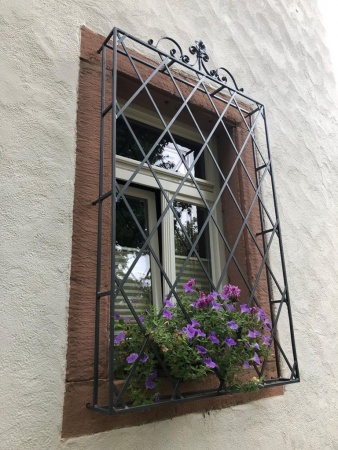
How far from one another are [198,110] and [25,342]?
1.63 metres

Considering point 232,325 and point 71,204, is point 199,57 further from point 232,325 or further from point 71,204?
point 232,325

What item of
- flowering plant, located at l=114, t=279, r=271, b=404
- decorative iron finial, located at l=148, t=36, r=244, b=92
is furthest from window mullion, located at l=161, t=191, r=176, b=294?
decorative iron finial, located at l=148, t=36, r=244, b=92

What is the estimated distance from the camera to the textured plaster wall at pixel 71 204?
150cm

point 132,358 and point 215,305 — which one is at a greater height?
point 215,305

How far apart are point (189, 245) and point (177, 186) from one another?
34 centimetres

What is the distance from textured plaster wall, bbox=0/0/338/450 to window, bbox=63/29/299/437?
0.21ft

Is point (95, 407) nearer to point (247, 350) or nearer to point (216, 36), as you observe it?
point (247, 350)

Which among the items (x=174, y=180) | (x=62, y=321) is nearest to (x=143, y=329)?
(x=62, y=321)

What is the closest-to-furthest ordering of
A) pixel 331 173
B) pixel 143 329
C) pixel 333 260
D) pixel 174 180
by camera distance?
pixel 143 329 < pixel 174 180 < pixel 333 260 < pixel 331 173

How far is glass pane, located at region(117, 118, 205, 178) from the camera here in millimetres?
2270

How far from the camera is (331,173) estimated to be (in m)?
3.45

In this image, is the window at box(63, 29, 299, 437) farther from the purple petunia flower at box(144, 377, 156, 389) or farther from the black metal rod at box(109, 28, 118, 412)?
the purple petunia flower at box(144, 377, 156, 389)

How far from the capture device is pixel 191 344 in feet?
5.46

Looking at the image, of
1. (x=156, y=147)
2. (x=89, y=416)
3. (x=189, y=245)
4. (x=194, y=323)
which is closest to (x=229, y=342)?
(x=194, y=323)
